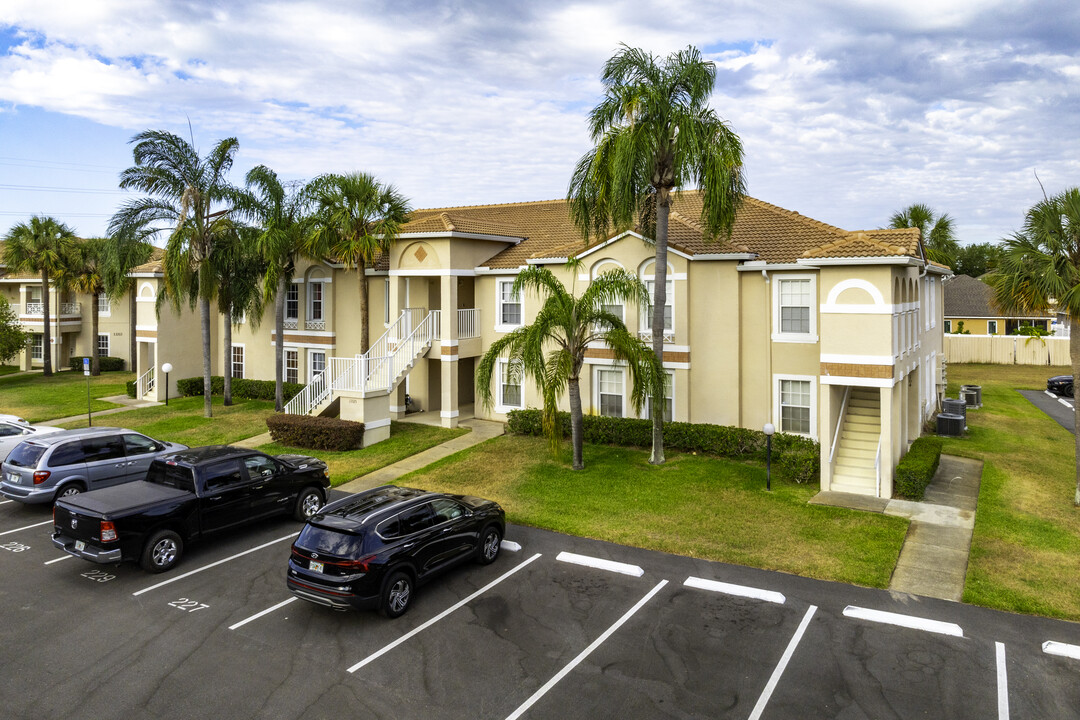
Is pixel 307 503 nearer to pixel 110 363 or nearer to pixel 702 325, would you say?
pixel 702 325

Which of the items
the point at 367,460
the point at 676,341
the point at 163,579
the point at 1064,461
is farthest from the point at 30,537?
the point at 1064,461

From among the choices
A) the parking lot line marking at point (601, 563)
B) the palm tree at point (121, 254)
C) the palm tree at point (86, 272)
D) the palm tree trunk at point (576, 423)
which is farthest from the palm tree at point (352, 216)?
the palm tree at point (86, 272)

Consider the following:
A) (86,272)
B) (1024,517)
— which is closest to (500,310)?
(1024,517)

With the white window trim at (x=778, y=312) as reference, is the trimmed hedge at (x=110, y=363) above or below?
below

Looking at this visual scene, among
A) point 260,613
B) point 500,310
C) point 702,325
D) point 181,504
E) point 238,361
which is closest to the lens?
point 260,613

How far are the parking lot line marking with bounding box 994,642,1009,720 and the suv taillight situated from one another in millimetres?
12614

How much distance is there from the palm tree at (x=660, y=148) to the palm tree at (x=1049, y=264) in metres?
6.20

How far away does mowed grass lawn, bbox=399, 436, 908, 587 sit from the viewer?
42.1 ft

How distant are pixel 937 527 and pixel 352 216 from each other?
743 inches

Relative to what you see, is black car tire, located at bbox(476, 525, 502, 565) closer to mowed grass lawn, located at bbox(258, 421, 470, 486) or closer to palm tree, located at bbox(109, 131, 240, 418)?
mowed grass lawn, located at bbox(258, 421, 470, 486)

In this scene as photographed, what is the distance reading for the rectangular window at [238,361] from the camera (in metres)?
31.8

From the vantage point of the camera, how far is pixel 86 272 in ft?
127

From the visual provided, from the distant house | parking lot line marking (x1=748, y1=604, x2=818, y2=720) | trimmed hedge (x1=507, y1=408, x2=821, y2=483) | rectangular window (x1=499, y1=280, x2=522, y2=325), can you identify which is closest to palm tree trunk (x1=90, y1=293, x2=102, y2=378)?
rectangular window (x1=499, y1=280, x2=522, y2=325)

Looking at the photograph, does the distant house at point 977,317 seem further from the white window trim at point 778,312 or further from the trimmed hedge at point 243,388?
the trimmed hedge at point 243,388
